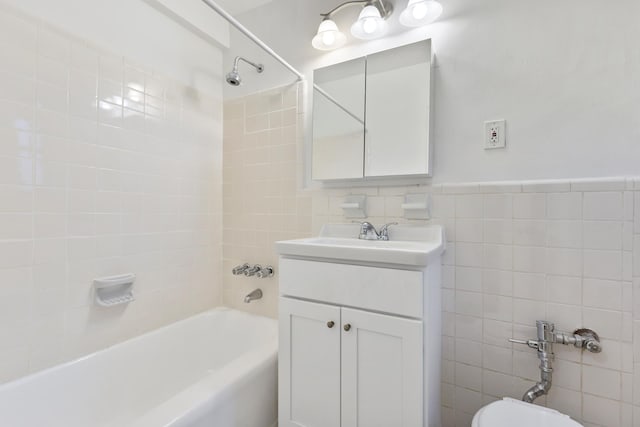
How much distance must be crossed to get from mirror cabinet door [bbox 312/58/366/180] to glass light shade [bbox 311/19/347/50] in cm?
11

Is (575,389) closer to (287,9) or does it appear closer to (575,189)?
(575,189)

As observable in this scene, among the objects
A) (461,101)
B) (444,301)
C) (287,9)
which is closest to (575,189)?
(461,101)

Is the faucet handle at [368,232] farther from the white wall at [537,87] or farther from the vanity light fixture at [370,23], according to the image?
the vanity light fixture at [370,23]

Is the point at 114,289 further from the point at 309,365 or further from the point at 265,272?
the point at 309,365

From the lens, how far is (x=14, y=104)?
1.11 metres

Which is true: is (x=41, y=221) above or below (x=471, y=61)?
below

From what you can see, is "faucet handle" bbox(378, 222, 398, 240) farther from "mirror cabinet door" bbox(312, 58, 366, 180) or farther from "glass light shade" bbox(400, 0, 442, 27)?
"glass light shade" bbox(400, 0, 442, 27)

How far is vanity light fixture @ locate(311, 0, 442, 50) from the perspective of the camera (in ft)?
4.24

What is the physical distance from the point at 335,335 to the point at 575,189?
1.05 metres

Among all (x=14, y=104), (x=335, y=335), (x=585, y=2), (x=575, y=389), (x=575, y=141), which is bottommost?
(x=575, y=389)

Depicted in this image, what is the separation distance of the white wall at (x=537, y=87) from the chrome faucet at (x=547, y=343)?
587 millimetres

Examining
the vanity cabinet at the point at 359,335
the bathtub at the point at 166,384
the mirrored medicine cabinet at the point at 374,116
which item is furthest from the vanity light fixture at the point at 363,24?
the bathtub at the point at 166,384

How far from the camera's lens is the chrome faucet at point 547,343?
105 cm

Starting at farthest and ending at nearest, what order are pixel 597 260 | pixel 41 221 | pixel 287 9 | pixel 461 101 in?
1. pixel 287 9
2. pixel 461 101
3. pixel 41 221
4. pixel 597 260
